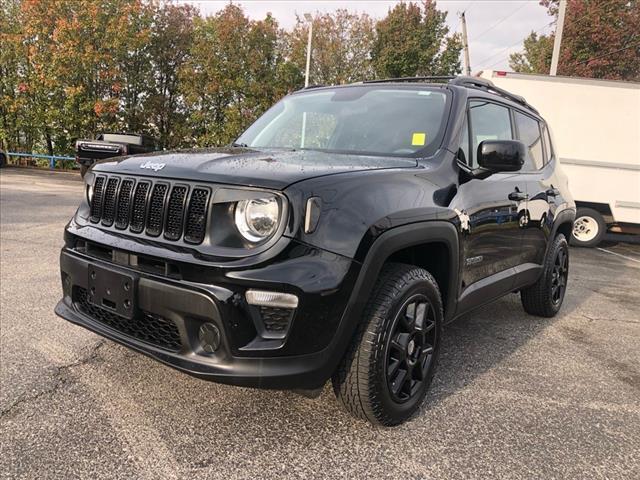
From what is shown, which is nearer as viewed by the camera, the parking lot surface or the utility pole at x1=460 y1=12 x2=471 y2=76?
the parking lot surface

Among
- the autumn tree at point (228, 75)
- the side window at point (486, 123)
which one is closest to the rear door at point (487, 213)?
the side window at point (486, 123)

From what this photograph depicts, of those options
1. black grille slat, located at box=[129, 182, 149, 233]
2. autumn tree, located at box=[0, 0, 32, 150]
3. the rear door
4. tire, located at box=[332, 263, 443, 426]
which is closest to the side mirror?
the rear door

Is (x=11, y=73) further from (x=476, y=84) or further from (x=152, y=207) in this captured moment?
(x=152, y=207)

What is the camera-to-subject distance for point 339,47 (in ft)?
83.4

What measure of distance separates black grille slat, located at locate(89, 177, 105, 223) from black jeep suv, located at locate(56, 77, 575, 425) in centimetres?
1

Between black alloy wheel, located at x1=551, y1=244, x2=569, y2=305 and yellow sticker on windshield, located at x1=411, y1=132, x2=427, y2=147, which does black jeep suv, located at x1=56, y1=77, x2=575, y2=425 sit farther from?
black alloy wheel, located at x1=551, y1=244, x2=569, y2=305

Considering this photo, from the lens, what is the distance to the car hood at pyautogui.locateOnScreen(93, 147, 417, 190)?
217 centimetres

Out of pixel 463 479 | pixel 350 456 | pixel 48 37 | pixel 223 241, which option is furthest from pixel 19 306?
pixel 48 37

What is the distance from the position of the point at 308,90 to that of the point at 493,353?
96.3 inches

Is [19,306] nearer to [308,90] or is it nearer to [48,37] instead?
[308,90]

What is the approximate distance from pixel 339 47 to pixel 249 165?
2486 cm

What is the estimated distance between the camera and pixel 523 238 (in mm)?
3789

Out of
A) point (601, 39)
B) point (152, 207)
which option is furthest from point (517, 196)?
point (601, 39)

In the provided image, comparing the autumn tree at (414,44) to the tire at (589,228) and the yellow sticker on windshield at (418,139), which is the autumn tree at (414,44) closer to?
the tire at (589,228)
